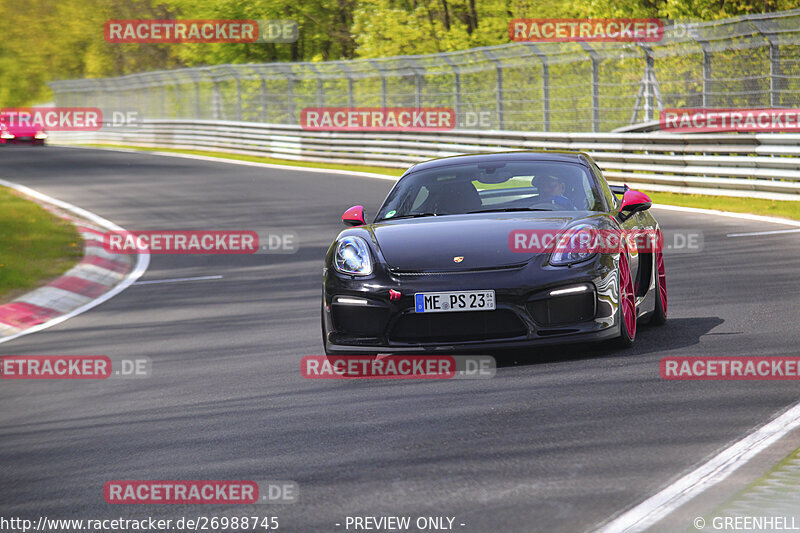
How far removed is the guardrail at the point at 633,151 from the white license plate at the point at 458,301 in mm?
11689

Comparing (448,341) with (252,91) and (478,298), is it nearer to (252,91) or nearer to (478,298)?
(478,298)

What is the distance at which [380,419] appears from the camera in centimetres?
605

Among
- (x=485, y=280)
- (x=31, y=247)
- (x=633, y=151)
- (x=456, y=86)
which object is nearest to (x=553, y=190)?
(x=485, y=280)

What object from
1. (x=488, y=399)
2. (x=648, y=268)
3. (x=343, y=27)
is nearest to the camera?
(x=488, y=399)

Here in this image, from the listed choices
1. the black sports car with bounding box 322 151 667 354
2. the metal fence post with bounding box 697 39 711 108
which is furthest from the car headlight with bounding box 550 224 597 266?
the metal fence post with bounding box 697 39 711 108

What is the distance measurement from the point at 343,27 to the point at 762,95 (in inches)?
1586

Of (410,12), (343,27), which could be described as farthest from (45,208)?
(343,27)

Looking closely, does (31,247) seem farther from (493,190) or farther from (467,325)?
(467,325)

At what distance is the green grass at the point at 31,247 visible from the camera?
13484 millimetres

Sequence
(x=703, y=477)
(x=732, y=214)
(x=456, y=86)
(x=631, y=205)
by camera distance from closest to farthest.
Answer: (x=703, y=477)
(x=631, y=205)
(x=732, y=214)
(x=456, y=86)

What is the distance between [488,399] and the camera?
6.32 metres

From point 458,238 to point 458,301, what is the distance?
0.54 meters

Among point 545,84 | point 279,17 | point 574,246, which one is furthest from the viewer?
point 279,17

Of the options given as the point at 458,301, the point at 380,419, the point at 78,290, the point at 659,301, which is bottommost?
the point at 78,290
